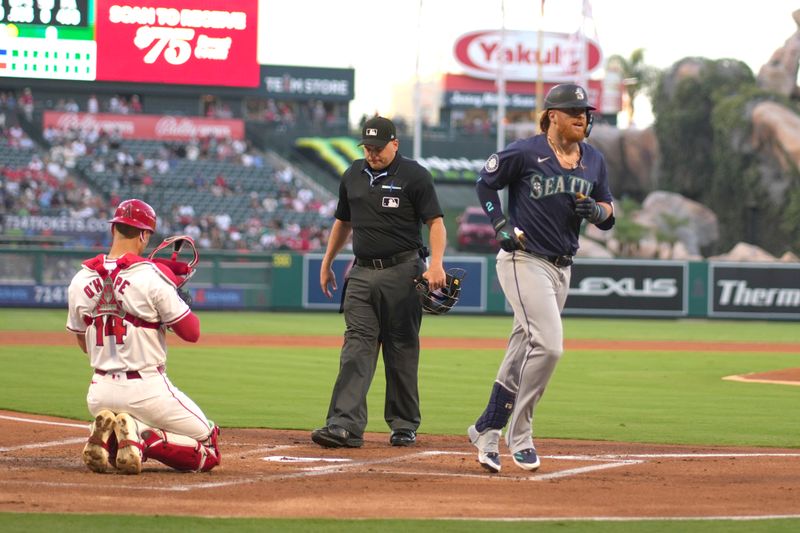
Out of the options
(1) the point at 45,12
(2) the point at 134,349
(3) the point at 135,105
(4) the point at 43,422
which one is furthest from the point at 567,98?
(3) the point at 135,105

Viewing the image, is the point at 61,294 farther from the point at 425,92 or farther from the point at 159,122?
the point at 425,92

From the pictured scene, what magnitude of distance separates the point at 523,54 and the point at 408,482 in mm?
55528

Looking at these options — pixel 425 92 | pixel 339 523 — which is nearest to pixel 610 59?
pixel 425 92

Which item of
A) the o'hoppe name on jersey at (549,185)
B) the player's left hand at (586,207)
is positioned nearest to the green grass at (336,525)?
the player's left hand at (586,207)

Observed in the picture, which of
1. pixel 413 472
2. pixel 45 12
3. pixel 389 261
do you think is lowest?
pixel 413 472

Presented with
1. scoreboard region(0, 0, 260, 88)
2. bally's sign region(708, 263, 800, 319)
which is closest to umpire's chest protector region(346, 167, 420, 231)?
scoreboard region(0, 0, 260, 88)

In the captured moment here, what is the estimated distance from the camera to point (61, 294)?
28.2m

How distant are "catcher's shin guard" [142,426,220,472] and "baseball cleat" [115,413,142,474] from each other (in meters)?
0.09

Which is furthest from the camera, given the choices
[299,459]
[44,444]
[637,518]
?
[44,444]

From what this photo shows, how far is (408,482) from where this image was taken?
6594 millimetres

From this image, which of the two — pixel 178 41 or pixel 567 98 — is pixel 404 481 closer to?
pixel 567 98

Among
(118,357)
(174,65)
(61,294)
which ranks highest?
(174,65)

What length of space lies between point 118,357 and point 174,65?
31.2 meters

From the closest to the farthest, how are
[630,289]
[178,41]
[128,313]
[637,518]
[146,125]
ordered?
1. [637,518]
2. [128,313]
3. [630,289]
4. [178,41]
5. [146,125]
